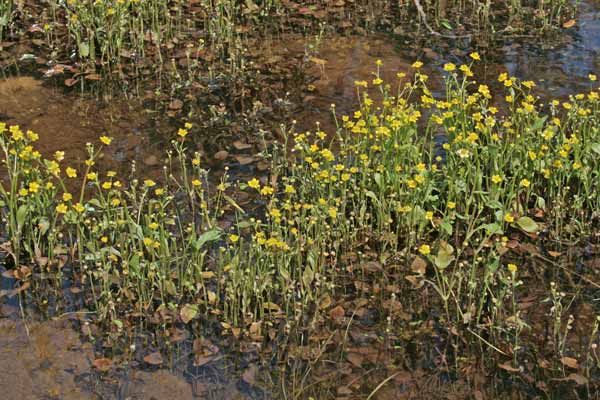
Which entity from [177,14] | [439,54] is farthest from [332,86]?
[177,14]

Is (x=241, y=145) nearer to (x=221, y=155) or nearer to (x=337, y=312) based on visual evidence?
(x=221, y=155)

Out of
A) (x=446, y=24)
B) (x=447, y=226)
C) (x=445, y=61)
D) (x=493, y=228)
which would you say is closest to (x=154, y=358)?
(x=447, y=226)

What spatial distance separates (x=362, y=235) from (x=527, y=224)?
0.93 meters

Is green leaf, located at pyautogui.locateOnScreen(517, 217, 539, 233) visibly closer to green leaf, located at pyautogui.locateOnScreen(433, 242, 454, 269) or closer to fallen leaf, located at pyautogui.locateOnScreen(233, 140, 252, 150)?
green leaf, located at pyautogui.locateOnScreen(433, 242, 454, 269)

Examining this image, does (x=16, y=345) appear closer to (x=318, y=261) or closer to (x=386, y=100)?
(x=318, y=261)

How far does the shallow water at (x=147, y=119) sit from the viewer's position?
4.10 m

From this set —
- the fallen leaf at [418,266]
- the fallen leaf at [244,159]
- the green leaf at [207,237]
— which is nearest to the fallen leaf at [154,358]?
the green leaf at [207,237]

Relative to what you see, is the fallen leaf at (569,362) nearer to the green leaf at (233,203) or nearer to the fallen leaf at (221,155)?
the green leaf at (233,203)

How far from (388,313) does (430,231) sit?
0.73m

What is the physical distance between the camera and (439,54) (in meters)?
7.47

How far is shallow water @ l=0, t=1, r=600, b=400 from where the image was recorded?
4102 millimetres

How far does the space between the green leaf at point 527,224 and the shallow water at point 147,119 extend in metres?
1.80

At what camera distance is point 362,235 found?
204 inches

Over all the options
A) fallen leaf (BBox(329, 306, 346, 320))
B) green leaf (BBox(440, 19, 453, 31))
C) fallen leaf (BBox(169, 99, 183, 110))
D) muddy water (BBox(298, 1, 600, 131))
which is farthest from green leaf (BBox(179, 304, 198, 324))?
green leaf (BBox(440, 19, 453, 31))
